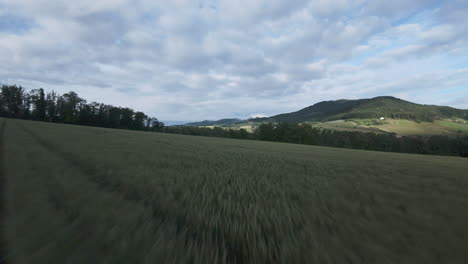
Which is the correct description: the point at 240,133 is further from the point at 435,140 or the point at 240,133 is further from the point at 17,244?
the point at 17,244

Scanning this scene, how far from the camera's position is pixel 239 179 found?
9.03 feet

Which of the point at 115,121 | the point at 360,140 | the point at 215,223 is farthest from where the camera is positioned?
the point at 115,121

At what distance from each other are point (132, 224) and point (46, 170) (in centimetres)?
234

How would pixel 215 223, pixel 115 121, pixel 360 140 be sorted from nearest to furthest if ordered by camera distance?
pixel 215 223 → pixel 360 140 → pixel 115 121

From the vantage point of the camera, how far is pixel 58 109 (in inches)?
2549

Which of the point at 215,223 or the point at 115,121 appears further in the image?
the point at 115,121

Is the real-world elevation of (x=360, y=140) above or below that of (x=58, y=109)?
below

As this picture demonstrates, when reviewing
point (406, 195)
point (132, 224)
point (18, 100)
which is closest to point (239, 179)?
point (132, 224)

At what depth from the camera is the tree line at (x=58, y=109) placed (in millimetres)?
63469

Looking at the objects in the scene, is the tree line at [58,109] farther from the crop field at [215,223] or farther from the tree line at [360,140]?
the crop field at [215,223]

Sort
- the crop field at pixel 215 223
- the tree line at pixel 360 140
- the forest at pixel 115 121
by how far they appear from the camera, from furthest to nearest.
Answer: the forest at pixel 115 121 → the tree line at pixel 360 140 → the crop field at pixel 215 223

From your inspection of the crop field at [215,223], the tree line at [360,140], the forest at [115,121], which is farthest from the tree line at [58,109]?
the crop field at [215,223]

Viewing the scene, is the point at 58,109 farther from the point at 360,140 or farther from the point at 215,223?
the point at 360,140

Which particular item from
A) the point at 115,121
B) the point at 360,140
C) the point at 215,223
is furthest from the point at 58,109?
the point at 360,140
